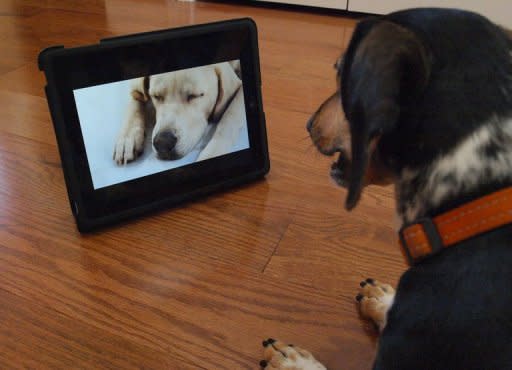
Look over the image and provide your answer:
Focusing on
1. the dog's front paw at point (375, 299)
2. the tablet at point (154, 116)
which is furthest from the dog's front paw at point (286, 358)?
the tablet at point (154, 116)

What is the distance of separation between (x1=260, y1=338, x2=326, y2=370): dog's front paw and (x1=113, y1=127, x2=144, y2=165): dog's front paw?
49cm

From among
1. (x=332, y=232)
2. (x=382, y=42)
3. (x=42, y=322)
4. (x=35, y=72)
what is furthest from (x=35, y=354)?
(x=35, y=72)

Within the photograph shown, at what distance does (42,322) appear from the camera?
35.9 inches

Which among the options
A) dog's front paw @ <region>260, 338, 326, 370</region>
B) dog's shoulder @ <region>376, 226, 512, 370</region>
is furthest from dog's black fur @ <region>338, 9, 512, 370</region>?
dog's front paw @ <region>260, 338, 326, 370</region>

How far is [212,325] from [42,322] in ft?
0.98

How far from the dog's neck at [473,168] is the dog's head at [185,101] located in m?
0.59

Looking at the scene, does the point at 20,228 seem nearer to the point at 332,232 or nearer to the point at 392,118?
the point at 332,232

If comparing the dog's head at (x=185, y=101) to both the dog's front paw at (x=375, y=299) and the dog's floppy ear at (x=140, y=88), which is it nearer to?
the dog's floppy ear at (x=140, y=88)

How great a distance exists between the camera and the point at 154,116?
1117 mm

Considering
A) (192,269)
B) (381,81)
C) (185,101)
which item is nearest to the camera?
(381,81)

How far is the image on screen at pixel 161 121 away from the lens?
1.06 meters

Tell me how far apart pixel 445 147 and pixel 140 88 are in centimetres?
66

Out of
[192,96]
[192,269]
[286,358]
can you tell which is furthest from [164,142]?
[286,358]

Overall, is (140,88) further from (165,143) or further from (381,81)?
(381,81)
